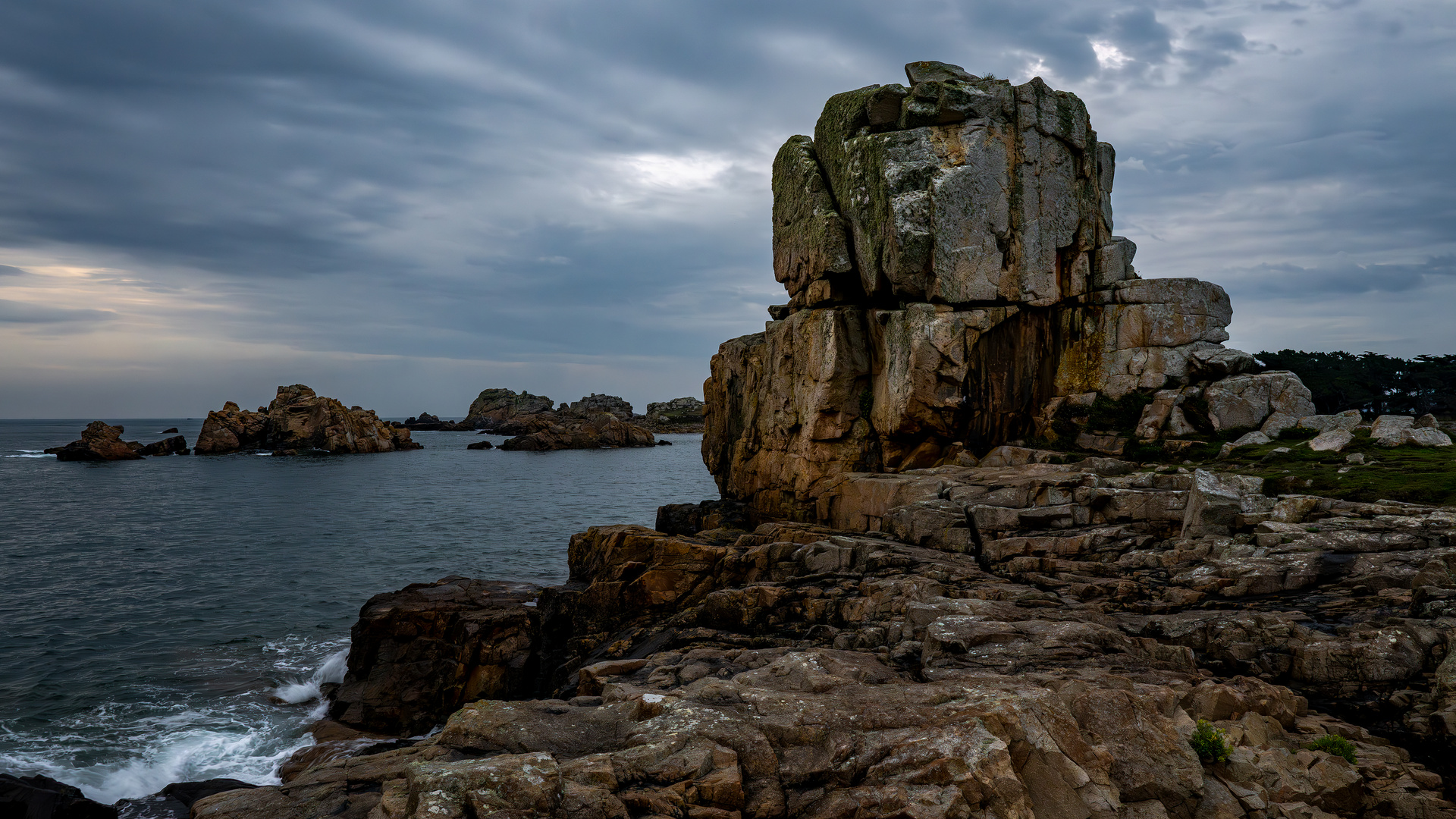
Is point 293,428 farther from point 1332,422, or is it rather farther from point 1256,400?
point 1332,422

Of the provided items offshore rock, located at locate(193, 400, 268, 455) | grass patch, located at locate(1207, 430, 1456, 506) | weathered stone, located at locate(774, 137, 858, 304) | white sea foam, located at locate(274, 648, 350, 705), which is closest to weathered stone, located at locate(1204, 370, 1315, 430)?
grass patch, located at locate(1207, 430, 1456, 506)

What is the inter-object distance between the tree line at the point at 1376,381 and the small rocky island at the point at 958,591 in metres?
25.8

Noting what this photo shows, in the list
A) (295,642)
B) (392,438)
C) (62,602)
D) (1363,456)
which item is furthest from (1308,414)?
(392,438)

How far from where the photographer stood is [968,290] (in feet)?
124

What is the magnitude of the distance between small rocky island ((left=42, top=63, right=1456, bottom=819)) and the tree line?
25.8 meters

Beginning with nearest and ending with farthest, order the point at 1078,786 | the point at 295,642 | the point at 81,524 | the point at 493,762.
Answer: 1. the point at 493,762
2. the point at 1078,786
3. the point at 295,642
4. the point at 81,524

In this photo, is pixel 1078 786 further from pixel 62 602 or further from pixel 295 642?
pixel 62 602

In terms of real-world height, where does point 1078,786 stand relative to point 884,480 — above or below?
below

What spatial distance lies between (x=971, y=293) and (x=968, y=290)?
0.26 meters

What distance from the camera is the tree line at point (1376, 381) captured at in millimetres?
53625

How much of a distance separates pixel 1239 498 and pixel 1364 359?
5381 centimetres

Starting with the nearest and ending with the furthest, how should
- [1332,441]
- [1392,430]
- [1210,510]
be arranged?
[1210,510] < [1332,441] < [1392,430]

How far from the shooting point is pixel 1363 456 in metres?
25.9

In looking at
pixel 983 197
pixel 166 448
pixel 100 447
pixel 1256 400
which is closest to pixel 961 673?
pixel 1256 400
